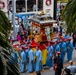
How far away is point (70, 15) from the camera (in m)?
9.55

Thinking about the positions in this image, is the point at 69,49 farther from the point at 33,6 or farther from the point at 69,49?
the point at 33,6

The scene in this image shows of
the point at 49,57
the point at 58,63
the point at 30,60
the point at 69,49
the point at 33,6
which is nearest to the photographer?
the point at 58,63

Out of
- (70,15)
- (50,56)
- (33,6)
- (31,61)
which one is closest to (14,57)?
(70,15)

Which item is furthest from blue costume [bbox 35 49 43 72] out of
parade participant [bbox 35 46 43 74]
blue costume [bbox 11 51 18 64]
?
blue costume [bbox 11 51 18 64]

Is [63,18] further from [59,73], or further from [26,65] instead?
[26,65]

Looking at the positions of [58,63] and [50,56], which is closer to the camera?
[58,63]


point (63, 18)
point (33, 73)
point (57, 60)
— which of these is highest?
point (63, 18)

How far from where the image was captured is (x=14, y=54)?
4.39 m

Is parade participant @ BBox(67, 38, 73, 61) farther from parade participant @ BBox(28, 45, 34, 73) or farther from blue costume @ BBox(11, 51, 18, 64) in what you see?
blue costume @ BBox(11, 51, 18, 64)

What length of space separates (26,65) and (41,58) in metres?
1.08

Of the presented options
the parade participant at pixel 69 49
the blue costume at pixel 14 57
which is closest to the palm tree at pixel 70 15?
the blue costume at pixel 14 57

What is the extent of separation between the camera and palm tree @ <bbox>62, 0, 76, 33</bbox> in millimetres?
9417

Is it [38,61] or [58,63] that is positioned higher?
[58,63]

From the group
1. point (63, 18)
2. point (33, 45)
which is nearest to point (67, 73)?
point (63, 18)
